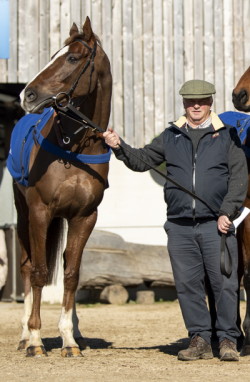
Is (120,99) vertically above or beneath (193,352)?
above

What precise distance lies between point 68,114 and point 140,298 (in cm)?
623

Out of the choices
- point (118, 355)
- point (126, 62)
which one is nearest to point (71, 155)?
point (118, 355)

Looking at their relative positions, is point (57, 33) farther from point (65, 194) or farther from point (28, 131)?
point (65, 194)

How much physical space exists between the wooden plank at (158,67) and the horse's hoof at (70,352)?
6748 millimetres

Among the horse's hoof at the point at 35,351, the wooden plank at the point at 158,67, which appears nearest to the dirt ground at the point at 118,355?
the horse's hoof at the point at 35,351

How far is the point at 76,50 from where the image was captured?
7.57 meters

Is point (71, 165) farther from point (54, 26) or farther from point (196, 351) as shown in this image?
point (54, 26)

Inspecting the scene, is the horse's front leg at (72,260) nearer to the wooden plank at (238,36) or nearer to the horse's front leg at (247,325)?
the horse's front leg at (247,325)

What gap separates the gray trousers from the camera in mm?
7105

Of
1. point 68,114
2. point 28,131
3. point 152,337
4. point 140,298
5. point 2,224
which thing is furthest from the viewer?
point 2,224

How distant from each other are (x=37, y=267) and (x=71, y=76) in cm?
150

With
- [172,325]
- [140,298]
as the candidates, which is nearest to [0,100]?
[140,298]

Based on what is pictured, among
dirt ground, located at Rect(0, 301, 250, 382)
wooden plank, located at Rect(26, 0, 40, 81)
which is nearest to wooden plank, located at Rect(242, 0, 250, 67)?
wooden plank, located at Rect(26, 0, 40, 81)

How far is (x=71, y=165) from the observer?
7727mm
